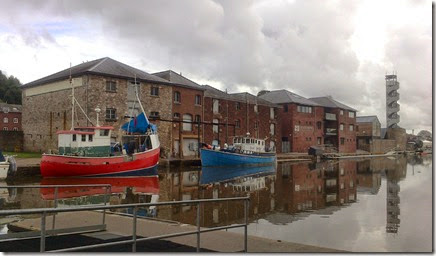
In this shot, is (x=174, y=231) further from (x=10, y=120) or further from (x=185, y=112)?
(x=10, y=120)

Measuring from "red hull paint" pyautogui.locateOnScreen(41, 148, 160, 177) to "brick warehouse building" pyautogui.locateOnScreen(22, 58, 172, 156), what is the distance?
356 inches

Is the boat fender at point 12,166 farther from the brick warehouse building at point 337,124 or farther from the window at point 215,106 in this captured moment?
the brick warehouse building at point 337,124

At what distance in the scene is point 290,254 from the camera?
605cm

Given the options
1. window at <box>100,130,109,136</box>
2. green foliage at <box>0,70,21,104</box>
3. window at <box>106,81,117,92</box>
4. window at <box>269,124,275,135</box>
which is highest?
green foliage at <box>0,70,21,104</box>

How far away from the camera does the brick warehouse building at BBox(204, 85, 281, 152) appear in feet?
147

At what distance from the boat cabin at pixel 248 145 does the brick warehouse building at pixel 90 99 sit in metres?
6.50

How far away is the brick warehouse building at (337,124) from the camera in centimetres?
6688

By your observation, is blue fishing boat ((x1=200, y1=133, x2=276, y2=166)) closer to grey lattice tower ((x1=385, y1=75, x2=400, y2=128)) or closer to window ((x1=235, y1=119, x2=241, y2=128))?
window ((x1=235, y1=119, x2=241, y2=128))

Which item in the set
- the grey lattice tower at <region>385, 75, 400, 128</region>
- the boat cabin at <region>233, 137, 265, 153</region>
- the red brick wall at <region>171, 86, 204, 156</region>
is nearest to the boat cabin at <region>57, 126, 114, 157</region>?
the red brick wall at <region>171, 86, 204, 156</region>

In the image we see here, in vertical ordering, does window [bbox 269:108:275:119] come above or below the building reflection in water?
above

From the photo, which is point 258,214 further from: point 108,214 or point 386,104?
point 386,104

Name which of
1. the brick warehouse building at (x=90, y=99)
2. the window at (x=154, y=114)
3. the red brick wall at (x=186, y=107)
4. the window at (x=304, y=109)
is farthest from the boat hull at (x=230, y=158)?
the window at (x=304, y=109)

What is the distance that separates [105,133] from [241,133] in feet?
84.3

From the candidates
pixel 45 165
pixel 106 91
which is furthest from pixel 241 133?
pixel 45 165
